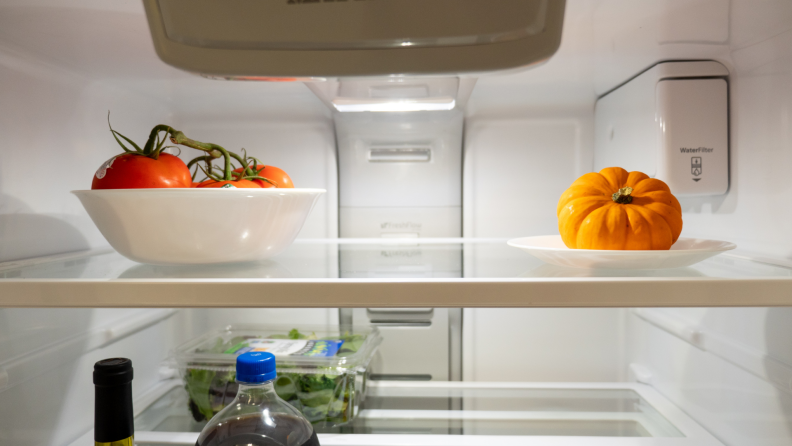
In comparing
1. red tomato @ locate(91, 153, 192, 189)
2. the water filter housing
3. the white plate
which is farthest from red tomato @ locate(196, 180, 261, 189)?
the water filter housing

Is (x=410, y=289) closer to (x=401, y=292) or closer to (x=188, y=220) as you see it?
(x=401, y=292)

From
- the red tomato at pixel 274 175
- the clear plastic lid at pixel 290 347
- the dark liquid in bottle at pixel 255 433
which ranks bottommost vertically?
the dark liquid in bottle at pixel 255 433

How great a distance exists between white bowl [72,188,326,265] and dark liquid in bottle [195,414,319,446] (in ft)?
0.69

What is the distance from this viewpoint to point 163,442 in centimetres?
83

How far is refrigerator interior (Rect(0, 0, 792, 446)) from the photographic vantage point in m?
0.69

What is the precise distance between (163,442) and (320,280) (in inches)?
19.9

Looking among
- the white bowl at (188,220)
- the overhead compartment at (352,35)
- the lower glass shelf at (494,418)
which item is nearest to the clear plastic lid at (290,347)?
the lower glass shelf at (494,418)

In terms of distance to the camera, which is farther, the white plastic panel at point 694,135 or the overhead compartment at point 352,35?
the white plastic panel at point 694,135

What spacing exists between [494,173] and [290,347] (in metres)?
0.54

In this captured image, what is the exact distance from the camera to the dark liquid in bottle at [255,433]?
2.15 ft

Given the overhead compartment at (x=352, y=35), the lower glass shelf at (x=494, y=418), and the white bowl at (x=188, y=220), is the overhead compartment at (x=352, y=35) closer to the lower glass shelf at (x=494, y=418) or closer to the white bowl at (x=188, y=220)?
the white bowl at (x=188, y=220)

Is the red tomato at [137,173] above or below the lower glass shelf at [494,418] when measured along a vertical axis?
above

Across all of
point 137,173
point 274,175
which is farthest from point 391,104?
point 137,173

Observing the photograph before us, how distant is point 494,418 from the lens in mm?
972
